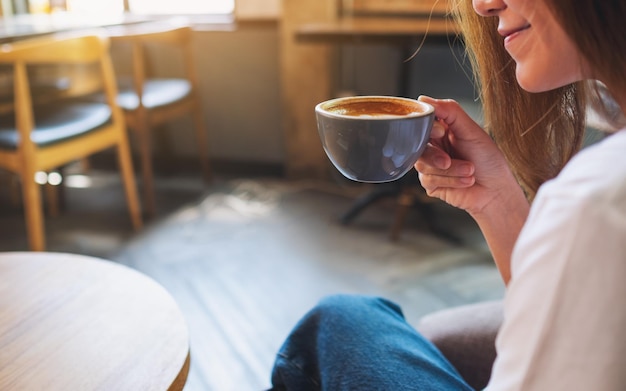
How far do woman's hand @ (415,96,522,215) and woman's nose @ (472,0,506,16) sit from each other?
127 millimetres

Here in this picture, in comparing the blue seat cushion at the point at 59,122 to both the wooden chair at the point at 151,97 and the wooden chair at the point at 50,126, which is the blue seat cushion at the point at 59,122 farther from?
the wooden chair at the point at 151,97

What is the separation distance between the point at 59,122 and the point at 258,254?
88 cm

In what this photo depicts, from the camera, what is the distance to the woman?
0.38 meters

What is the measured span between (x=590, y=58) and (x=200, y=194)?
2.55 m

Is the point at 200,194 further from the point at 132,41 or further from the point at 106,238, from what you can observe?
the point at 132,41

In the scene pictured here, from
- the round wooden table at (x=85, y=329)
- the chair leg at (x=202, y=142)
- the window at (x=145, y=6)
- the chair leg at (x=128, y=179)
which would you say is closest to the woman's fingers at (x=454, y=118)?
the round wooden table at (x=85, y=329)

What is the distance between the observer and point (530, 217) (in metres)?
0.43

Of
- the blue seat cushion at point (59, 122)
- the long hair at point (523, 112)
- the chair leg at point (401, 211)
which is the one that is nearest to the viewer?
the long hair at point (523, 112)

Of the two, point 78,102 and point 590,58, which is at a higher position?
point 590,58

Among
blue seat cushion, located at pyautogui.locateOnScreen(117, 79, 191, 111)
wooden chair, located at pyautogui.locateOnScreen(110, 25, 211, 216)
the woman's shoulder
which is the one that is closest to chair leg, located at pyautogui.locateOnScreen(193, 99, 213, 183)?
wooden chair, located at pyautogui.locateOnScreen(110, 25, 211, 216)

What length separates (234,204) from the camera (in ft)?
9.11

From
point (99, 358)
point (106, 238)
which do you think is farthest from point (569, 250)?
point (106, 238)

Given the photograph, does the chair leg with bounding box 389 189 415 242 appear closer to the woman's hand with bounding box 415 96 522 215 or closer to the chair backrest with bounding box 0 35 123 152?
the chair backrest with bounding box 0 35 123 152

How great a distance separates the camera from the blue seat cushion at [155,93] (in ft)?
8.57
